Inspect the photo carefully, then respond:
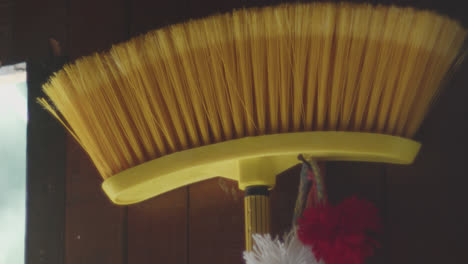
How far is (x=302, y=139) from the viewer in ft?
2.15

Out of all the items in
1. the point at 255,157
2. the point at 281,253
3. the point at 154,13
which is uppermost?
the point at 154,13

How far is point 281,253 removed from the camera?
0.61 metres

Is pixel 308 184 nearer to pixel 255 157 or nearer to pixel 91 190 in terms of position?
pixel 255 157

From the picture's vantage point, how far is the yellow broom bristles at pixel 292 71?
67 cm

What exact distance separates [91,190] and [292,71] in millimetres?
347

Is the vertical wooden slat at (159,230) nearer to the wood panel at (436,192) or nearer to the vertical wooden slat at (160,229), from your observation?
the vertical wooden slat at (160,229)

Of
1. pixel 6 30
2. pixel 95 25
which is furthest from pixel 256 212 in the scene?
pixel 6 30

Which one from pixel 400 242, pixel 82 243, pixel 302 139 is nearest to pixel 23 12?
pixel 82 243

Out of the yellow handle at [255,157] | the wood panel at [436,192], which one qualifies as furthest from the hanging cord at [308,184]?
the wood panel at [436,192]

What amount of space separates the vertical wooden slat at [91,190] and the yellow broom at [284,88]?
0.14m

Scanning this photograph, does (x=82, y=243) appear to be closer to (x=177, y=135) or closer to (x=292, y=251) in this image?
(x=177, y=135)

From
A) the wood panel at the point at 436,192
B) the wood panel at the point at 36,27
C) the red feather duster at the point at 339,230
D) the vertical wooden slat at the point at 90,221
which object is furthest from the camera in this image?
the wood panel at the point at 36,27

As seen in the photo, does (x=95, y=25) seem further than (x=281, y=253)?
Yes

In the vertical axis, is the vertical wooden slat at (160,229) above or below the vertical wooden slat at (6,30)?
below
